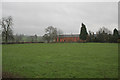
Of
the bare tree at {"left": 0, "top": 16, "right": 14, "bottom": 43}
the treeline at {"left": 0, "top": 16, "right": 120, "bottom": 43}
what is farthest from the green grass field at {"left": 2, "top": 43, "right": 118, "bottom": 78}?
the bare tree at {"left": 0, "top": 16, "right": 14, "bottom": 43}

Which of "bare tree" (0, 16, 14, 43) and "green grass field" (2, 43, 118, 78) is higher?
"bare tree" (0, 16, 14, 43)

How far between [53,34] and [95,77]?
63.9 m

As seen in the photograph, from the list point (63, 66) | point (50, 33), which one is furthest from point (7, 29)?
point (63, 66)

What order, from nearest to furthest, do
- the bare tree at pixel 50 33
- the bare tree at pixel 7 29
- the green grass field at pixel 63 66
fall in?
the green grass field at pixel 63 66, the bare tree at pixel 7 29, the bare tree at pixel 50 33

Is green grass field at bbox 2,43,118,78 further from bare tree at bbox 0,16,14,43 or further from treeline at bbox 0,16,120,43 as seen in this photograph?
bare tree at bbox 0,16,14,43

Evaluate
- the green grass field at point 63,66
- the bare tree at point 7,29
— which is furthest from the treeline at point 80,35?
the green grass field at point 63,66

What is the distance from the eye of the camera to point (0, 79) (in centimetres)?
499

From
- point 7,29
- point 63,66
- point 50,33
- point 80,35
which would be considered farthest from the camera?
point 50,33

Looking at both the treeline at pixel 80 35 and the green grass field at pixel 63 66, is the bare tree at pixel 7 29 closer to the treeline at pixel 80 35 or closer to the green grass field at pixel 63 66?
the treeline at pixel 80 35

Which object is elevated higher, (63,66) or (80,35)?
(80,35)

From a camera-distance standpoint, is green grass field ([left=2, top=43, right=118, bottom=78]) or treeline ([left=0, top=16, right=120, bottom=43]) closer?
green grass field ([left=2, top=43, right=118, bottom=78])

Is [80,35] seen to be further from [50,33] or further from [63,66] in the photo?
[63,66]

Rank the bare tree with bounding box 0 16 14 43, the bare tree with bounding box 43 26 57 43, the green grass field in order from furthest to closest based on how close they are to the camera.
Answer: the bare tree with bounding box 43 26 57 43 → the bare tree with bounding box 0 16 14 43 → the green grass field

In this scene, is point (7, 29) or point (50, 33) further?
point (50, 33)
